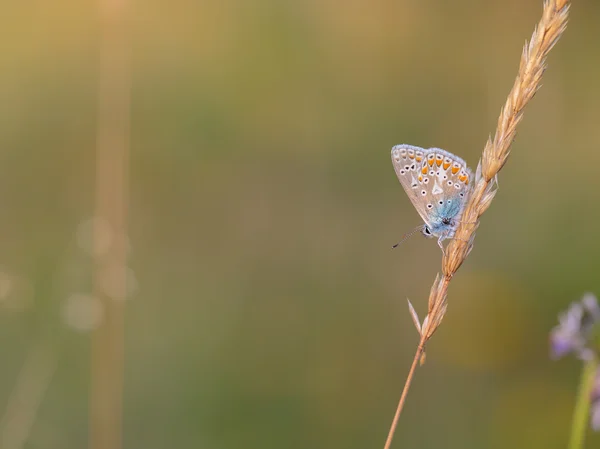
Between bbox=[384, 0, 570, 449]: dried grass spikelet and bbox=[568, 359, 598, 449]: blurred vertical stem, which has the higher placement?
bbox=[384, 0, 570, 449]: dried grass spikelet

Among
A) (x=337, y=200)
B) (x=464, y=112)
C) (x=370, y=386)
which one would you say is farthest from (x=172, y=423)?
(x=464, y=112)

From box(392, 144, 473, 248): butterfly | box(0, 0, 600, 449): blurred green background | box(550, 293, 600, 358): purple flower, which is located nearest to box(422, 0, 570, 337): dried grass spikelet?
box(392, 144, 473, 248): butterfly

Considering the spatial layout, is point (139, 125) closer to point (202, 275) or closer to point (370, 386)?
point (202, 275)

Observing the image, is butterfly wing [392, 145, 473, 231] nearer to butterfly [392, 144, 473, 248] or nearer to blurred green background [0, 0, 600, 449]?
butterfly [392, 144, 473, 248]

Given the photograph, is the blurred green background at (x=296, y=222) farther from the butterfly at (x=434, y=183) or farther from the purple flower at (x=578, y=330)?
the purple flower at (x=578, y=330)

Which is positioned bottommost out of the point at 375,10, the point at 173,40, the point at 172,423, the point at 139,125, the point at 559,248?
the point at 172,423

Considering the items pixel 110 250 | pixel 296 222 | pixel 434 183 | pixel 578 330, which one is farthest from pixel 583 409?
pixel 296 222

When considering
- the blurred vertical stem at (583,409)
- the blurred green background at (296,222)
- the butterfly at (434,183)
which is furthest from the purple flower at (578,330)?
the blurred green background at (296,222)
